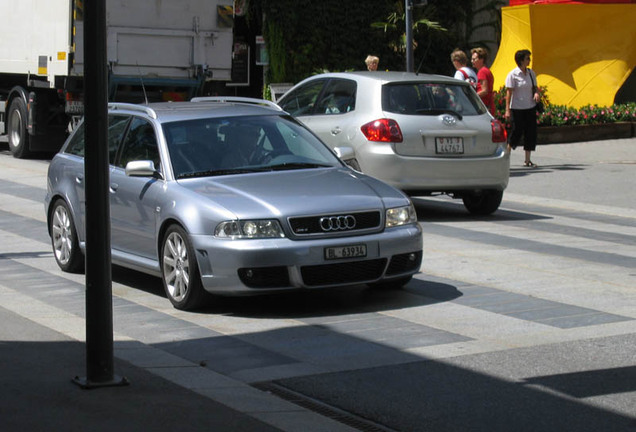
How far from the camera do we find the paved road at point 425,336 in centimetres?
632

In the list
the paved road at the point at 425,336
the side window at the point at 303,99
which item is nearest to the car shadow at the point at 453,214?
the paved road at the point at 425,336

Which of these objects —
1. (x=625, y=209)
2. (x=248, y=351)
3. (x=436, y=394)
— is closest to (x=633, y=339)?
(x=436, y=394)

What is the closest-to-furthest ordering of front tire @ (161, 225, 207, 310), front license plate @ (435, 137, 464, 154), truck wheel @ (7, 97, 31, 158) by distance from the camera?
1. front tire @ (161, 225, 207, 310)
2. front license plate @ (435, 137, 464, 154)
3. truck wheel @ (7, 97, 31, 158)

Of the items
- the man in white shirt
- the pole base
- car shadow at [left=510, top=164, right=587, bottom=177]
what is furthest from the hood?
car shadow at [left=510, top=164, right=587, bottom=177]

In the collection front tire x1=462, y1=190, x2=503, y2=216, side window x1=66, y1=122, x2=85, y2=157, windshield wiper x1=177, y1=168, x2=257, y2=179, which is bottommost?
front tire x1=462, y1=190, x2=503, y2=216

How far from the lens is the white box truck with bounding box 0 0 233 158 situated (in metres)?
21.9

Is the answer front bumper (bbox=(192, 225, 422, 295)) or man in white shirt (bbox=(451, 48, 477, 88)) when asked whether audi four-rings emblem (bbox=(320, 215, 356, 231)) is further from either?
man in white shirt (bbox=(451, 48, 477, 88))

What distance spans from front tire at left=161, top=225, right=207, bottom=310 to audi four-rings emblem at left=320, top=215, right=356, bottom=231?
3.03ft

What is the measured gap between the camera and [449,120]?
14039 mm

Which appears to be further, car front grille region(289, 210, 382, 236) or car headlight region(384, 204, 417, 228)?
car headlight region(384, 204, 417, 228)

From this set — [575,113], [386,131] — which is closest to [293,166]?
[386,131]

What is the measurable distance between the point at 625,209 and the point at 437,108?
2.81 m

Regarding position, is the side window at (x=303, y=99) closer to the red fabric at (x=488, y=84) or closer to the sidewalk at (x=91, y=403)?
the red fabric at (x=488, y=84)

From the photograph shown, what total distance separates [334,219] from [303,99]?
691cm
